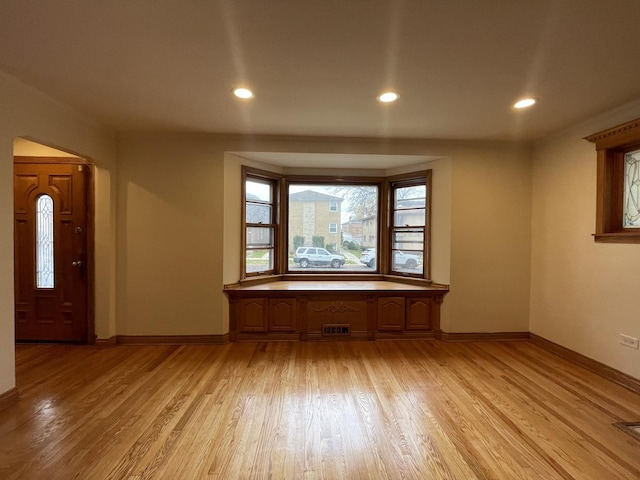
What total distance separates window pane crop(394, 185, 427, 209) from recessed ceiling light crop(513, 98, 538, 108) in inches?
62.4

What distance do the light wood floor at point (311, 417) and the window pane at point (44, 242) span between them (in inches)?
31.0

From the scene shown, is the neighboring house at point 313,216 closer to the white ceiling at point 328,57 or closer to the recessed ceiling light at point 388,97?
the white ceiling at point 328,57

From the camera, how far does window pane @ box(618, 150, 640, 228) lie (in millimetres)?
2797

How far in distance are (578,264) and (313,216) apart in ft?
10.4

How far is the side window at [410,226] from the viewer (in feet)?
13.9

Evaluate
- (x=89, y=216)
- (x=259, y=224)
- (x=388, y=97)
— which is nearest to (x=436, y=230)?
(x=388, y=97)

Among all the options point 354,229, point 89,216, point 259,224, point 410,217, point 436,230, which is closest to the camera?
point 89,216

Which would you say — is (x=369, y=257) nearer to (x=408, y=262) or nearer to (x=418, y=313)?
(x=408, y=262)

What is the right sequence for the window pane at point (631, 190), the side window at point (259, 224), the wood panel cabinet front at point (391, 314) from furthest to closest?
the side window at point (259, 224), the wood panel cabinet front at point (391, 314), the window pane at point (631, 190)

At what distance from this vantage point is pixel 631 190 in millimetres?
2857

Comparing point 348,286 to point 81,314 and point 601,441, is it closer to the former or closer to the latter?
point 601,441

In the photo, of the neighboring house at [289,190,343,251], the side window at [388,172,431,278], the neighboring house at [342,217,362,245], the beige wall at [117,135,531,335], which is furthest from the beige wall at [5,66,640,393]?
the neighboring house at [342,217,362,245]

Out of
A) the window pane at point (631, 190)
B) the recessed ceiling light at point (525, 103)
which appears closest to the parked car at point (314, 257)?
the recessed ceiling light at point (525, 103)

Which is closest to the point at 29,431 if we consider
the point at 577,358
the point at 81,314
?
the point at 81,314
